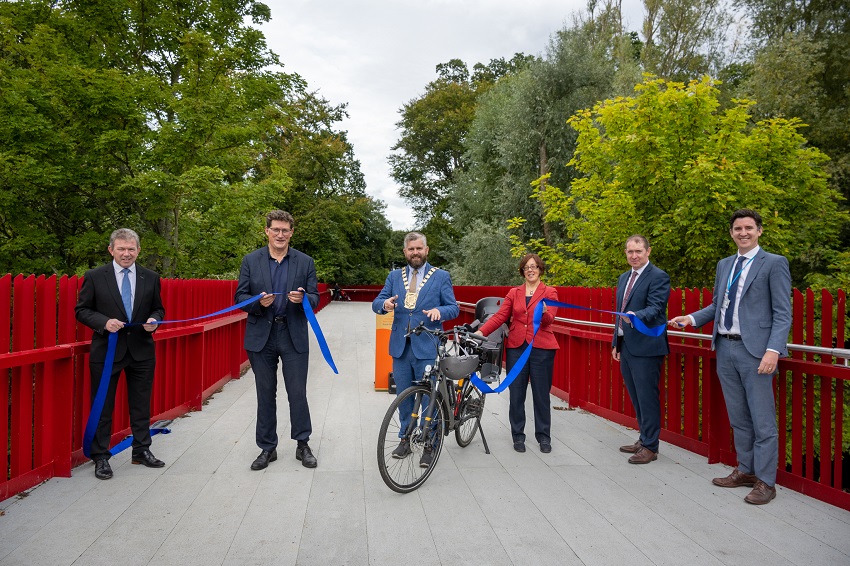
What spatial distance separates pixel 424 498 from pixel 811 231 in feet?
52.4

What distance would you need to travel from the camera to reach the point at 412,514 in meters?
3.70

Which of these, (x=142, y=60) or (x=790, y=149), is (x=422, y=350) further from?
(x=142, y=60)

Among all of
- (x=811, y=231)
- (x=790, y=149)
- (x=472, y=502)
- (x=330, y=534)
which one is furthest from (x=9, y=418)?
(x=811, y=231)

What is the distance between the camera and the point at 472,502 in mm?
3936

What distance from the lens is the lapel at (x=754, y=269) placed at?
4109 millimetres

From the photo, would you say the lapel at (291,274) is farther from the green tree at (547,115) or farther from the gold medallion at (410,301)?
the green tree at (547,115)

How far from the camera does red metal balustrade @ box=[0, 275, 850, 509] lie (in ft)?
12.8

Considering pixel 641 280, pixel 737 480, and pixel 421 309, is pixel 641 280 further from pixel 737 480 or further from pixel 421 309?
pixel 421 309

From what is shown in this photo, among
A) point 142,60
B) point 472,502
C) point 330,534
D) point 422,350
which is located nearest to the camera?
point 330,534

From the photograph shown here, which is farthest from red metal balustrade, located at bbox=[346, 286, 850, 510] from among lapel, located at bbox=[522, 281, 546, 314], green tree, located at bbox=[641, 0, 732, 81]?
green tree, located at bbox=[641, 0, 732, 81]

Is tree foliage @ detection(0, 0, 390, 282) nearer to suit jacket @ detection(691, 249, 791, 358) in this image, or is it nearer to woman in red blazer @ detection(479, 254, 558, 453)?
woman in red blazer @ detection(479, 254, 558, 453)

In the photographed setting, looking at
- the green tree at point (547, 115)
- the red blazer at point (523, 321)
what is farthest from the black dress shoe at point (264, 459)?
the green tree at point (547, 115)

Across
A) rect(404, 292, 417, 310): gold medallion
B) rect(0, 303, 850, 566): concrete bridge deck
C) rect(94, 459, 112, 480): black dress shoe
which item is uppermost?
rect(404, 292, 417, 310): gold medallion

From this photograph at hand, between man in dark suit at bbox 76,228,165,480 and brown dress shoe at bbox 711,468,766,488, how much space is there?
13.5 ft
